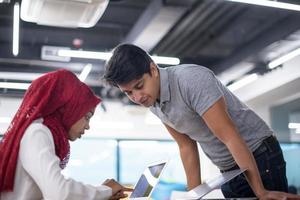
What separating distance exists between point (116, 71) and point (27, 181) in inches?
18.3

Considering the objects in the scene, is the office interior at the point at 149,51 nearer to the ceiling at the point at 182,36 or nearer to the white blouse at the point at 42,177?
the ceiling at the point at 182,36

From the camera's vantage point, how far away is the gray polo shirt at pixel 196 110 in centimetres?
153

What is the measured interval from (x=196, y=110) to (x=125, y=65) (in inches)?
11.2

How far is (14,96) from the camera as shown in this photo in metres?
8.13

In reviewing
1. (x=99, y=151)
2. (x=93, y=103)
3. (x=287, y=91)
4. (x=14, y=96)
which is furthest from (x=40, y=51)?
(x=93, y=103)

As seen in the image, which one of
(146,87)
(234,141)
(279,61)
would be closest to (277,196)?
(234,141)

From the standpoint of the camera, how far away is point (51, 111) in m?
1.45

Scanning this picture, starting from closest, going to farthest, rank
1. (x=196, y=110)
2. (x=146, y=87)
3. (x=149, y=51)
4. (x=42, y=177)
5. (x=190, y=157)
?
1. (x=42, y=177)
2. (x=196, y=110)
3. (x=146, y=87)
4. (x=190, y=157)
5. (x=149, y=51)

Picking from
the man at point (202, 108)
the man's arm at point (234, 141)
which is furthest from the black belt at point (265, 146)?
the man's arm at point (234, 141)

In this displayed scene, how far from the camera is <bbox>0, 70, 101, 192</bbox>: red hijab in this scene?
132 centimetres

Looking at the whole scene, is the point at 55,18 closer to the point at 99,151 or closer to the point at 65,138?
the point at 65,138

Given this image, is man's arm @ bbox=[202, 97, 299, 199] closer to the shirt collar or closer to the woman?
the shirt collar

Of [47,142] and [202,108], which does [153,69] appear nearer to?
[202,108]

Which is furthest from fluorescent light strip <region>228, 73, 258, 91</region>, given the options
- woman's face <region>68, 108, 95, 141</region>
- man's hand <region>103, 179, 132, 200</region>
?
man's hand <region>103, 179, 132, 200</region>
